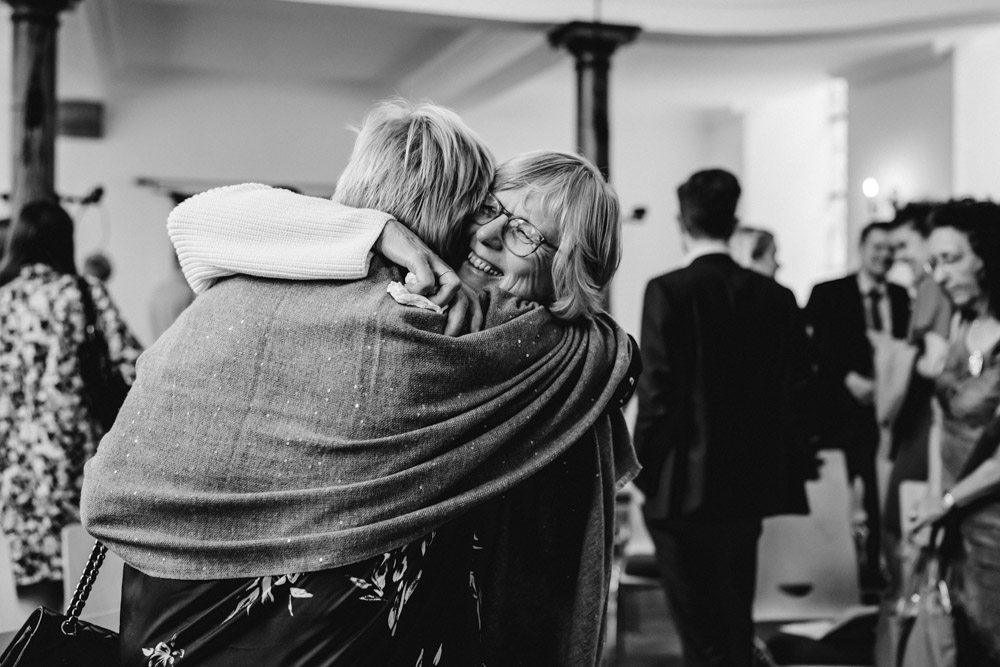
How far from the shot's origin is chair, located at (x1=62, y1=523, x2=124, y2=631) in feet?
5.29

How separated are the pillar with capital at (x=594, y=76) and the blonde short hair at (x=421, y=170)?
6246 mm

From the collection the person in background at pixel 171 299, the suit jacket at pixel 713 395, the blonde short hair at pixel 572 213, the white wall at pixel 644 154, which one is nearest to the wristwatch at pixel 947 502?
the suit jacket at pixel 713 395

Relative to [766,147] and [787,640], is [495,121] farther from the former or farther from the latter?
[787,640]

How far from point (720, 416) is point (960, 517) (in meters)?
0.70

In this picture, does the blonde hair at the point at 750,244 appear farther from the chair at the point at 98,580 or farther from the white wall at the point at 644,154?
the white wall at the point at 644,154

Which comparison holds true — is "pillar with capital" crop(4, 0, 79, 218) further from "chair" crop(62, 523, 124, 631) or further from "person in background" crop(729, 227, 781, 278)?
"chair" crop(62, 523, 124, 631)

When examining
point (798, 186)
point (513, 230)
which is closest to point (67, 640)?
point (513, 230)

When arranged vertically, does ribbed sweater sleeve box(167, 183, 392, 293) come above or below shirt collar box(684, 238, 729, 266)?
below

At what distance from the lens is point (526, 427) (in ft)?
3.95

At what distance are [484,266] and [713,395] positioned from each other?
1.86 m

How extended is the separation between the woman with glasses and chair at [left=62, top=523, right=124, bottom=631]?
457mm

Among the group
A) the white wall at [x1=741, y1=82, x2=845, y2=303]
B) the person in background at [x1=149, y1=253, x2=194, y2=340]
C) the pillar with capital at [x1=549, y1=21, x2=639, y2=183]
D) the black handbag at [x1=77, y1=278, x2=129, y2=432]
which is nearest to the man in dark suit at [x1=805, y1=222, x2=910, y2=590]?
the pillar with capital at [x1=549, y1=21, x2=639, y2=183]

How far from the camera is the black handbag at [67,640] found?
1259 millimetres

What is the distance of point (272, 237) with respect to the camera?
3.88 ft
